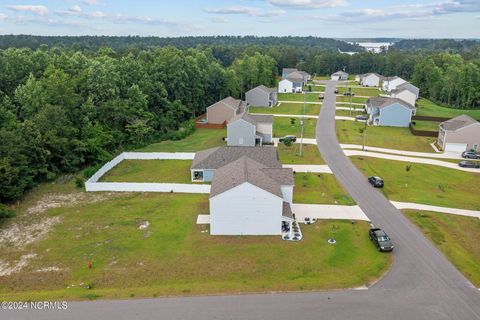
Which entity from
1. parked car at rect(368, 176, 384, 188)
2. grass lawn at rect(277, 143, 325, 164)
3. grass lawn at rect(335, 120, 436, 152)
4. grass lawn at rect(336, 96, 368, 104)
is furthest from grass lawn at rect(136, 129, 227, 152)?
grass lawn at rect(336, 96, 368, 104)

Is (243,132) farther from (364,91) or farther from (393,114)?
(364,91)

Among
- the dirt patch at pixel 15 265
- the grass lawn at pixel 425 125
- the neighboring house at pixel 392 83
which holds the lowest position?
the dirt patch at pixel 15 265

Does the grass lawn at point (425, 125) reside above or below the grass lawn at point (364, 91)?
below

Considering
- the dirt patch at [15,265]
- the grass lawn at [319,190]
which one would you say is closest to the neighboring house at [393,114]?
the grass lawn at [319,190]

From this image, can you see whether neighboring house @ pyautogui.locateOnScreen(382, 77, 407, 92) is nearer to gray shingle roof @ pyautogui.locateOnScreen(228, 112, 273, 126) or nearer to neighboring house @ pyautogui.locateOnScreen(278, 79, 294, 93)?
neighboring house @ pyautogui.locateOnScreen(278, 79, 294, 93)

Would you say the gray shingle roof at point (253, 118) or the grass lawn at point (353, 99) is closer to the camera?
the gray shingle roof at point (253, 118)

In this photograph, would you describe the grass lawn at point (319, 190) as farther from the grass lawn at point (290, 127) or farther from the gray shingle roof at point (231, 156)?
the grass lawn at point (290, 127)
